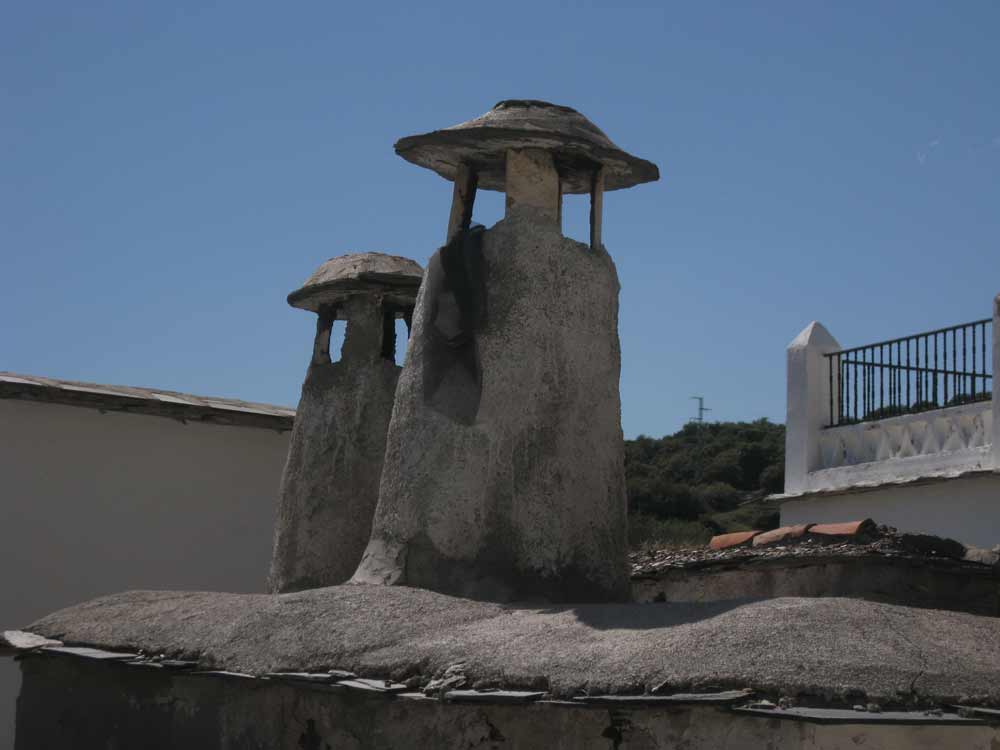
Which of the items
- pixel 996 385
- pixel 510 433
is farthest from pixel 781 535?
pixel 996 385

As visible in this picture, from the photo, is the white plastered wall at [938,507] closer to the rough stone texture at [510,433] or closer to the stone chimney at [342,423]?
the stone chimney at [342,423]

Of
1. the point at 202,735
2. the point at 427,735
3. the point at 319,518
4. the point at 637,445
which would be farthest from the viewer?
the point at 637,445

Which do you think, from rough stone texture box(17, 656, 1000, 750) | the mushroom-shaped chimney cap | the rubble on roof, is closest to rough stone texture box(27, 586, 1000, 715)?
rough stone texture box(17, 656, 1000, 750)

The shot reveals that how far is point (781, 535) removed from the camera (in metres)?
8.70

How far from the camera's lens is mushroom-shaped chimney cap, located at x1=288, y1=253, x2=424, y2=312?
420 inches

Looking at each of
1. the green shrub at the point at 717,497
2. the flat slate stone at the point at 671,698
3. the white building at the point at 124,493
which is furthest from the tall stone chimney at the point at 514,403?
the green shrub at the point at 717,497

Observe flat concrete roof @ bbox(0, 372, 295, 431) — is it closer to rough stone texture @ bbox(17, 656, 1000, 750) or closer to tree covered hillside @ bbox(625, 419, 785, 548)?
rough stone texture @ bbox(17, 656, 1000, 750)

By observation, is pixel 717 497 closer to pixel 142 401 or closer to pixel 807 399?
pixel 807 399

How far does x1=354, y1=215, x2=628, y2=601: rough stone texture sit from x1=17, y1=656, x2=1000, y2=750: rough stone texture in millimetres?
980

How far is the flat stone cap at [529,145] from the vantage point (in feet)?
27.0

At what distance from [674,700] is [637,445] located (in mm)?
25037

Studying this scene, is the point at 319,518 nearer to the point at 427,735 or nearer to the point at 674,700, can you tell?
the point at 427,735

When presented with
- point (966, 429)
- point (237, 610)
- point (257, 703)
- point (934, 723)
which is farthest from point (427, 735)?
point (966, 429)

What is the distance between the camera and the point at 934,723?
5082 mm
